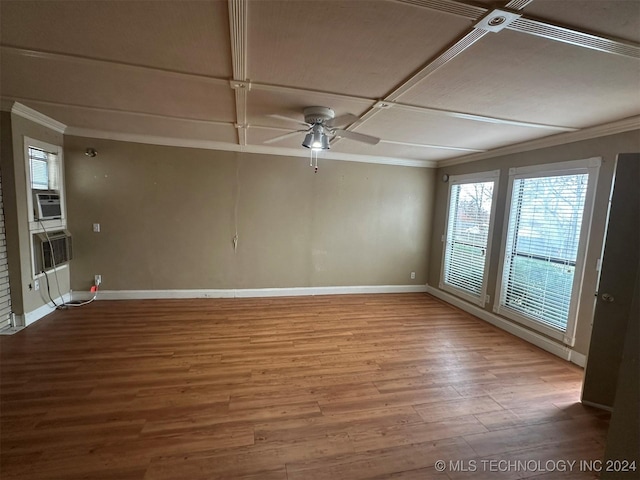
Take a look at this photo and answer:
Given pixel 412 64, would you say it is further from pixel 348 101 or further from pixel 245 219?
pixel 245 219

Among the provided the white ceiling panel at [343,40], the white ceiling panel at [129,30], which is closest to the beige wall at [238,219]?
the white ceiling panel at [129,30]

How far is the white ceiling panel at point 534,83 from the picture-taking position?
1633 mm

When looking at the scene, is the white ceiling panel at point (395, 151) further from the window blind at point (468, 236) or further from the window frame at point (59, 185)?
the window frame at point (59, 185)

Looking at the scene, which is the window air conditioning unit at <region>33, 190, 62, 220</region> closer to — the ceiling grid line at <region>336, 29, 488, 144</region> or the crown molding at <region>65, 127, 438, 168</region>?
the crown molding at <region>65, 127, 438, 168</region>

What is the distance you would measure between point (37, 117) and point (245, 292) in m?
3.44

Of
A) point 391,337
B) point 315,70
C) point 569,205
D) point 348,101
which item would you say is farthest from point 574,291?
point 315,70

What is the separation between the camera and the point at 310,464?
1.74m

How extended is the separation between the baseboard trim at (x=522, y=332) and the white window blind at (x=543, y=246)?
0.64ft

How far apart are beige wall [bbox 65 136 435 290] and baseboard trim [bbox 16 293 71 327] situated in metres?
0.53

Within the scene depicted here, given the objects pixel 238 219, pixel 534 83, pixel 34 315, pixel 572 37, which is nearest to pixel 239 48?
pixel 572 37

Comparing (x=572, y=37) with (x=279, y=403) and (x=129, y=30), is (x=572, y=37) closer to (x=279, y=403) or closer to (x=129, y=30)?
(x=129, y=30)

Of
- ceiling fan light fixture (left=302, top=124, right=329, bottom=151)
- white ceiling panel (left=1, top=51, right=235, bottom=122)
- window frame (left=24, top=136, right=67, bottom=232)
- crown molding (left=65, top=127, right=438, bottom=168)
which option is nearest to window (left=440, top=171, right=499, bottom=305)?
crown molding (left=65, top=127, right=438, bottom=168)

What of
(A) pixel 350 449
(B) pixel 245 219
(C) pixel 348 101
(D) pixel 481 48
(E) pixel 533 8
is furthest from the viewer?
(B) pixel 245 219

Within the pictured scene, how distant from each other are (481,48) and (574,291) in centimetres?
290
